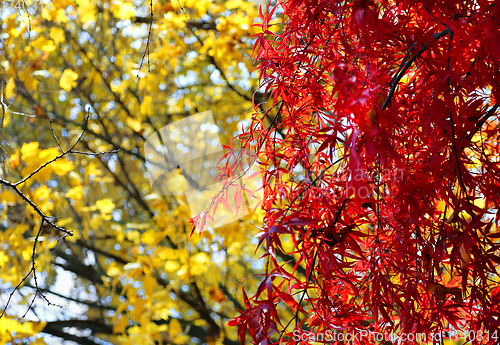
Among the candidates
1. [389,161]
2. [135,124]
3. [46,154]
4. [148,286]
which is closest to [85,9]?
[135,124]

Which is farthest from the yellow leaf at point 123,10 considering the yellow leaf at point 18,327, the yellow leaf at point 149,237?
the yellow leaf at point 18,327

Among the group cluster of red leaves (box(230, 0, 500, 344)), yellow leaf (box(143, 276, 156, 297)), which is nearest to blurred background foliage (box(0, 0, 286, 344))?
yellow leaf (box(143, 276, 156, 297))

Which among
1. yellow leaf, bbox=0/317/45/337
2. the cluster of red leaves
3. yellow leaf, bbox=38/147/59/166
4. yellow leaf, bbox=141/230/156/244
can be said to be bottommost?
yellow leaf, bbox=0/317/45/337

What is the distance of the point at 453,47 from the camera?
48 cm

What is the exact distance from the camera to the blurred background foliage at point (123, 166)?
1375 mm

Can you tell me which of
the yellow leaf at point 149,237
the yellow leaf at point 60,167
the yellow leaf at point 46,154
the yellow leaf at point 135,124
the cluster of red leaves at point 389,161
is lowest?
the cluster of red leaves at point 389,161

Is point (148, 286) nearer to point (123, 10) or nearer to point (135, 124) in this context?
point (135, 124)

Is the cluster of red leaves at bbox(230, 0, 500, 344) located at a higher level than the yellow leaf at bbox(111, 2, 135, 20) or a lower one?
lower

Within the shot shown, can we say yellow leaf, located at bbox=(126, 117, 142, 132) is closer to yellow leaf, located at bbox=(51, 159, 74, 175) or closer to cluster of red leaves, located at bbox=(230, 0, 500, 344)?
yellow leaf, located at bbox=(51, 159, 74, 175)

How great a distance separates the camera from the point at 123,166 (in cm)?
168

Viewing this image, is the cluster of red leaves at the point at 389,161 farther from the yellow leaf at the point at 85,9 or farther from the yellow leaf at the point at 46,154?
→ the yellow leaf at the point at 85,9

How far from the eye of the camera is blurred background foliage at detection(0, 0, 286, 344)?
138 cm

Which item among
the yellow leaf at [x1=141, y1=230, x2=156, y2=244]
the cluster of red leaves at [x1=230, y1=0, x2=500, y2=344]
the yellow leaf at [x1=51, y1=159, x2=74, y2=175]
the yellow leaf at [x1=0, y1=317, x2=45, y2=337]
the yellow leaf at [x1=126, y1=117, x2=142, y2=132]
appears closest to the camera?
the cluster of red leaves at [x1=230, y1=0, x2=500, y2=344]

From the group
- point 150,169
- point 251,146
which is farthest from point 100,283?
point 251,146
